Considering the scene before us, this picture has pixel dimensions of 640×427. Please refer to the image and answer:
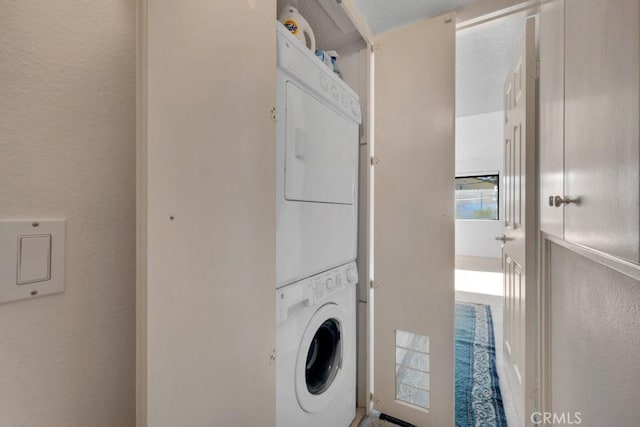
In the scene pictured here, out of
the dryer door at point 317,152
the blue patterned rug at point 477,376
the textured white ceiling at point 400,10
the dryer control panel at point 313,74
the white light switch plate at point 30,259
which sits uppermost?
the textured white ceiling at point 400,10

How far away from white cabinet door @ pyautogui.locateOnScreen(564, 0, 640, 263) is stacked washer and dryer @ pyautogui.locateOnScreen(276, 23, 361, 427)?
815 mm

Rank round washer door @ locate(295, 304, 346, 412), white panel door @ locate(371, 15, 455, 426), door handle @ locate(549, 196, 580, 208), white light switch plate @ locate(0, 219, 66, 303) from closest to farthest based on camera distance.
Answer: white light switch plate @ locate(0, 219, 66, 303) < door handle @ locate(549, 196, 580, 208) < round washer door @ locate(295, 304, 346, 412) < white panel door @ locate(371, 15, 455, 426)

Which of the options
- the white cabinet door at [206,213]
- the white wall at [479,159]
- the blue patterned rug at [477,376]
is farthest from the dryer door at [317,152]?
the white wall at [479,159]

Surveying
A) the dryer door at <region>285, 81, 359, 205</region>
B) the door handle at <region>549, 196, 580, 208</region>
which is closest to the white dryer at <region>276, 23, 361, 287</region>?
the dryer door at <region>285, 81, 359, 205</region>

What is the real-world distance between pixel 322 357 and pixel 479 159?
5053 mm

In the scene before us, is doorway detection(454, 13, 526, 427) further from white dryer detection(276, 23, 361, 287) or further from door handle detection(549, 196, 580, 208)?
door handle detection(549, 196, 580, 208)

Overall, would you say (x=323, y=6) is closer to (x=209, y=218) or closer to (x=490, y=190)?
(x=209, y=218)

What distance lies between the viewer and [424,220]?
1.45 metres

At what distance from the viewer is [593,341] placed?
2.86 ft

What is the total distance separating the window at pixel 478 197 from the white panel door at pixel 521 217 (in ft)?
12.4

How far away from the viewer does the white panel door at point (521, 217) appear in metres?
1.31

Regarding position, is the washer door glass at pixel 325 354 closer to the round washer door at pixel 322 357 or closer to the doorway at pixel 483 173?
the round washer door at pixel 322 357

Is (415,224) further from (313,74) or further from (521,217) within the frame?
(313,74)

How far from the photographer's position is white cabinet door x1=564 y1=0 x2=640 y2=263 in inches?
18.9
